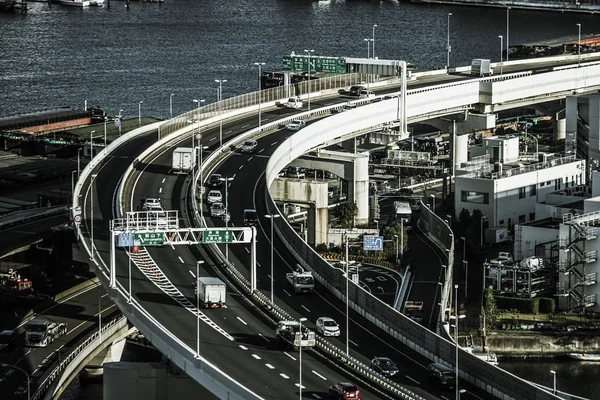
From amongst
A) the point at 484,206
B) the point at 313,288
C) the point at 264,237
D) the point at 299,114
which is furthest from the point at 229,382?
the point at 299,114

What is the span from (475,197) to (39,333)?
1015 inches

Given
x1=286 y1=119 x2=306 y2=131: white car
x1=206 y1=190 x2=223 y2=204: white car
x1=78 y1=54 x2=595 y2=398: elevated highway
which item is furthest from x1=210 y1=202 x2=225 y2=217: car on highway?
x1=286 y1=119 x2=306 y2=131: white car

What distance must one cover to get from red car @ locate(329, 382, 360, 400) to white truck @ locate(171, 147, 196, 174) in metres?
27.5

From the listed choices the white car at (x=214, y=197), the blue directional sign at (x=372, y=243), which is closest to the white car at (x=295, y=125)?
the blue directional sign at (x=372, y=243)

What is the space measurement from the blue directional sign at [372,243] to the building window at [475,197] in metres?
9.86

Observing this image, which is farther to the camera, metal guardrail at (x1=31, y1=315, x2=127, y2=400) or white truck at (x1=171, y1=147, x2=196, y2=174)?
white truck at (x1=171, y1=147, x2=196, y2=174)

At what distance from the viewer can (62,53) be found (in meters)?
143

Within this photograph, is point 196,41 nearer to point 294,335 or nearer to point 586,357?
point 586,357

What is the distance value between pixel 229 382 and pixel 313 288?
10.8 metres

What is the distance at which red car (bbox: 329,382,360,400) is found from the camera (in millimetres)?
41438

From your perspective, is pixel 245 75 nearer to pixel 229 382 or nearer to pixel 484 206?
pixel 484 206

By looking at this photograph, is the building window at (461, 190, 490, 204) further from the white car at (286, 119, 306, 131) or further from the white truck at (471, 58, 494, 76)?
the white truck at (471, 58, 494, 76)

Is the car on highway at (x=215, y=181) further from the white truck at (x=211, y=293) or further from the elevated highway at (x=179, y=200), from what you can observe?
the white truck at (x=211, y=293)

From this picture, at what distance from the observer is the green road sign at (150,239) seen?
51.2m
